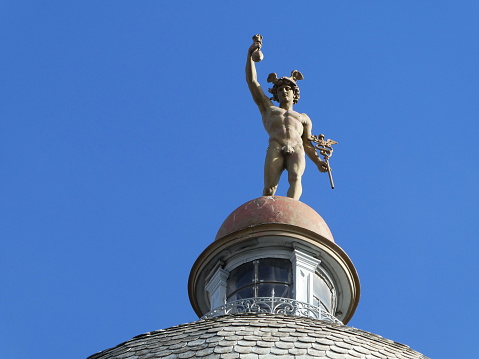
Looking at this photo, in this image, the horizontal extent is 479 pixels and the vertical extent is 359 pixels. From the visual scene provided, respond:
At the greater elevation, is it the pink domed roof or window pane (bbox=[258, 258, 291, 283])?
the pink domed roof

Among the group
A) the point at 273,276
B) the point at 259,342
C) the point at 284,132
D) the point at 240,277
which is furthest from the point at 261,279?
the point at 259,342

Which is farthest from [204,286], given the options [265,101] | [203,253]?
[265,101]

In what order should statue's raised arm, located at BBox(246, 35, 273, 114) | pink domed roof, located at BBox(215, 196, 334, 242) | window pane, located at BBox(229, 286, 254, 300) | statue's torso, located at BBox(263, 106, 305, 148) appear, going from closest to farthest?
1. window pane, located at BBox(229, 286, 254, 300)
2. pink domed roof, located at BBox(215, 196, 334, 242)
3. statue's torso, located at BBox(263, 106, 305, 148)
4. statue's raised arm, located at BBox(246, 35, 273, 114)

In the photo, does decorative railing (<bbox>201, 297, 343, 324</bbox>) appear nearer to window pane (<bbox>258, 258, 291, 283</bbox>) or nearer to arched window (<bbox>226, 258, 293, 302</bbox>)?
arched window (<bbox>226, 258, 293, 302</bbox>)

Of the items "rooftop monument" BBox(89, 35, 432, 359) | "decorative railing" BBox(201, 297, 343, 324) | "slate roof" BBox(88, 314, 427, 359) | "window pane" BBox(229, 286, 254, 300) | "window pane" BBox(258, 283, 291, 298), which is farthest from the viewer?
"window pane" BBox(229, 286, 254, 300)

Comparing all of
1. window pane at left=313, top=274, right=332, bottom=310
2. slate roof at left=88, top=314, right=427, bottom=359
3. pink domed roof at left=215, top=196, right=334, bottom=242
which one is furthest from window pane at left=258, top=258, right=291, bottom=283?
slate roof at left=88, top=314, right=427, bottom=359

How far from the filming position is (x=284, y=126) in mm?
35250

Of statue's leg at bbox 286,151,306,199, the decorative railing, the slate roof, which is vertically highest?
statue's leg at bbox 286,151,306,199

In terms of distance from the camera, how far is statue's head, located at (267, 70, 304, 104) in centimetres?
3594

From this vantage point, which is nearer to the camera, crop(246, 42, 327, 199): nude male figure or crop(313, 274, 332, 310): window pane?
crop(313, 274, 332, 310): window pane

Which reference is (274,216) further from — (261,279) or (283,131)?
(283,131)

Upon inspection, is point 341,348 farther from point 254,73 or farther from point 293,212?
point 254,73

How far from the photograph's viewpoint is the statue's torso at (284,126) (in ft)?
115

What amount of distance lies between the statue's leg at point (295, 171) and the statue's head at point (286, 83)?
162 centimetres
